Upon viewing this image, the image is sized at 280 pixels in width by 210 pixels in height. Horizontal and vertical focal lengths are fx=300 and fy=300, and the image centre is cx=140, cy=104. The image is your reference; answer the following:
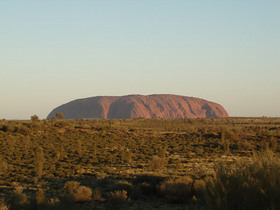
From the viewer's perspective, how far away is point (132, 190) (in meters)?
11.6

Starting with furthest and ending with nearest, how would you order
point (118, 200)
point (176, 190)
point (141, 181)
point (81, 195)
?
point (141, 181) < point (176, 190) < point (81, 195) < point (118, 200)

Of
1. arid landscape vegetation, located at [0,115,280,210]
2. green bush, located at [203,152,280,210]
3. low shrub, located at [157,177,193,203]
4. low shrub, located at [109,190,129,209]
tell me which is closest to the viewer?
green bush, located at [203,152,280,210]

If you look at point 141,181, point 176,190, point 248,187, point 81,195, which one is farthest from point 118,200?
point 248,187

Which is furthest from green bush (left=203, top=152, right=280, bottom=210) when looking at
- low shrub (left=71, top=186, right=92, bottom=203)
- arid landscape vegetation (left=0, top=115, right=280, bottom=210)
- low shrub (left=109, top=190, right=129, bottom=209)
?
low shrub (left=71, top=186, right=92, bottom=203)

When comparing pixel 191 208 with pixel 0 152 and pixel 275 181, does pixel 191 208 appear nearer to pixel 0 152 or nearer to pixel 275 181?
pixel 275 181

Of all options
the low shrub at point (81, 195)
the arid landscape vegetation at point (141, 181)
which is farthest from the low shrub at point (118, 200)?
the low shrub at point (81, 195)

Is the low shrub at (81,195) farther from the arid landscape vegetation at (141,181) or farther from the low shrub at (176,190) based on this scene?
the low shrub at (176,190)

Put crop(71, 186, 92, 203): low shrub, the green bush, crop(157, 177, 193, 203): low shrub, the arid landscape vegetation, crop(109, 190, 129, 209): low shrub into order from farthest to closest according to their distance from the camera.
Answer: crop(157, 177, 193, 203): low shrub, crop(71, 186, 92, 203): low shrub, crop(109, 190, 129, 209): low shrub, the arid landscape vegetation, the green bush

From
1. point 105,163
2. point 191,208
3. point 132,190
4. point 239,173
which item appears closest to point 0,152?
point 105,163

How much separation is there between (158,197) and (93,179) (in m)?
4.59

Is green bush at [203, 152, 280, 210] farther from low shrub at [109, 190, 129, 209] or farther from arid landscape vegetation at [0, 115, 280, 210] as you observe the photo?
low shrub at [109, 190, 129, 209]

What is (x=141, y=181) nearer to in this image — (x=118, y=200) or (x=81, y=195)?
(x=118, y=200)

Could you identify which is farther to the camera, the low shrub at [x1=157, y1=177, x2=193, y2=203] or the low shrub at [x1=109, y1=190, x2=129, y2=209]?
the low shrub at [x1=157, y1=177, x2=193, y2=203]

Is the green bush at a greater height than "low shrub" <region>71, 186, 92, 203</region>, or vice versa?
the green bush
